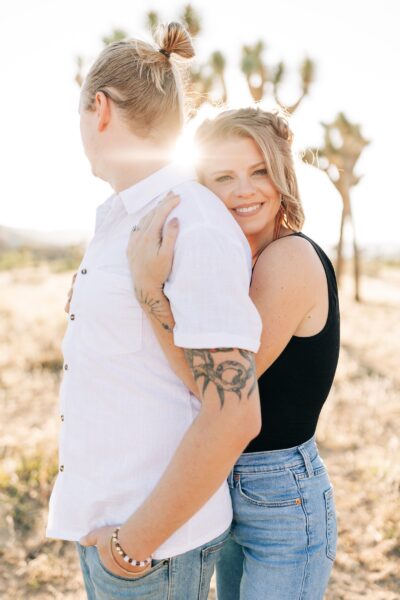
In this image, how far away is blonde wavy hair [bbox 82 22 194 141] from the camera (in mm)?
1626

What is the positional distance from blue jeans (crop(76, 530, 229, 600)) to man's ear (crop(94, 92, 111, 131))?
3.99 feet

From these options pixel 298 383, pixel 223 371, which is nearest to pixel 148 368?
pixel 223 371

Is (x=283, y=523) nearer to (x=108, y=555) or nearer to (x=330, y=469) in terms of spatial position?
(x=108, y=555)

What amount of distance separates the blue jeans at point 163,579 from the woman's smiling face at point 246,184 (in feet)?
3.58

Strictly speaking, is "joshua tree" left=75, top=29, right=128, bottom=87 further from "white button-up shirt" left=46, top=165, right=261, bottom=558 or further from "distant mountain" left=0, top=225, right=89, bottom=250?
"distant mountain" left=0, top=225, right=89, bottom=250

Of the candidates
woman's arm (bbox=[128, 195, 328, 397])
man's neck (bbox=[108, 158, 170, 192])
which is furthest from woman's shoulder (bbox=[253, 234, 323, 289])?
man's neck (bbox=[108, 158, 170, 192])

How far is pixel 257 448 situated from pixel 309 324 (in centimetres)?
44

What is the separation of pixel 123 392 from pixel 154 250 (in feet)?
1.32

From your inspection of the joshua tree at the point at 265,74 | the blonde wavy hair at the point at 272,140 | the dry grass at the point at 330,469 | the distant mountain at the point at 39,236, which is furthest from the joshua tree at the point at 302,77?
the distant mountain at the point at 39,236

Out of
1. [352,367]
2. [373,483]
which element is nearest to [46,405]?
[373,483]

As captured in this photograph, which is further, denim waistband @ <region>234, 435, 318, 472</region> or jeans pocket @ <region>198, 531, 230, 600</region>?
denim waistband @ <region>234, 435, 318, 472</region>

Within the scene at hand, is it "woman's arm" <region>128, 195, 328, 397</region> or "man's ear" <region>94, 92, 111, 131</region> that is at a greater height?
"man's ear" <region>94, 92, 111, 131</region>

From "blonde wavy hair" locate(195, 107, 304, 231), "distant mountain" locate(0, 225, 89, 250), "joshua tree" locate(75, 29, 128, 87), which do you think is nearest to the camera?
"blonde wavy hair" locate(195, 107, 304, 231)

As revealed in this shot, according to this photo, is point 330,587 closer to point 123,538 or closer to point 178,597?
point 178,597
